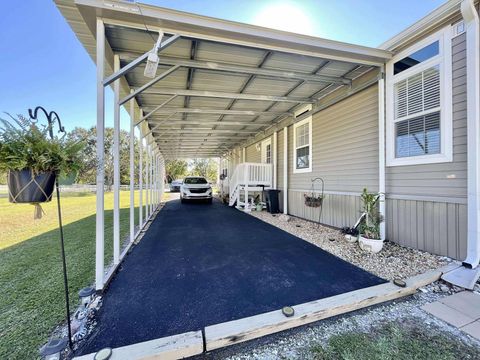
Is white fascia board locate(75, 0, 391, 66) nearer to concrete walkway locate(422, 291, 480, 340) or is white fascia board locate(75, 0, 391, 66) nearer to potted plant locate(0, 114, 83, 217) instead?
potted plant locate(0, 114, 83, 217)

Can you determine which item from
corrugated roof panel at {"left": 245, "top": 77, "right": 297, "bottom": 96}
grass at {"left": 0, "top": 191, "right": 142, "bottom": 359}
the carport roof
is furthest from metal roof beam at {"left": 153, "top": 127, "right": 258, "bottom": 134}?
grass at {"left": 0, "top": 191, "right": 142, "bottom": 359}

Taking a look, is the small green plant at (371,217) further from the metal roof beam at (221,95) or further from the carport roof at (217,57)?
the metal roof beam at (221,95)

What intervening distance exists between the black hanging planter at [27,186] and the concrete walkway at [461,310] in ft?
12.4

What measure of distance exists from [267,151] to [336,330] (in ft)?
27.2

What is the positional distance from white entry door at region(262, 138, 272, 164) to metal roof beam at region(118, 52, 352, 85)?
4601 millimetres

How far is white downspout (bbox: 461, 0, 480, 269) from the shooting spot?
2.88m

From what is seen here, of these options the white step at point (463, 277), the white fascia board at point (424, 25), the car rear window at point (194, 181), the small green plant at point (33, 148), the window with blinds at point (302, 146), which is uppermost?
the white fascia board at point (424, 25)

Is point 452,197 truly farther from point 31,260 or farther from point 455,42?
point 31,260

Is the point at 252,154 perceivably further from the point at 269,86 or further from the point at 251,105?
the point at 269,86

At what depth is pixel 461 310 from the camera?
2199 mm

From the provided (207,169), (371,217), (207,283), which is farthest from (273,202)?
(207,169)

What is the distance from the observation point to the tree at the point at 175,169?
3430cm

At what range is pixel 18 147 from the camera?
1603mm

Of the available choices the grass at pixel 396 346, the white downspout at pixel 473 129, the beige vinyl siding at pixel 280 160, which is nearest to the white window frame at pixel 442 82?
the white downspout at pixel 473 129
